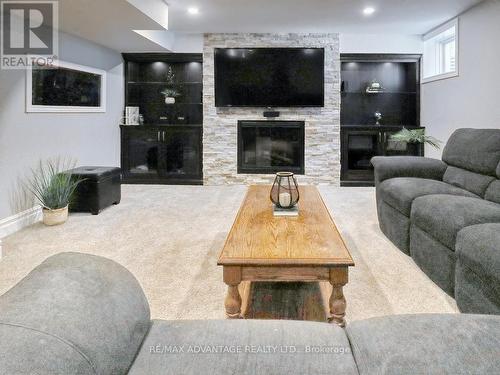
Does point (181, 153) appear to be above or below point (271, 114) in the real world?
below

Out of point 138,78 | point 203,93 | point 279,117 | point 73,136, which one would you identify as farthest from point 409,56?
point 73,136

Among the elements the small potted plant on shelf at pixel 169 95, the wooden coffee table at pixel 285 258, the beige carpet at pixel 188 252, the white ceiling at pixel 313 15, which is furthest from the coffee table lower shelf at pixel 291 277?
the small potted plant on shelf at pixel 169 95

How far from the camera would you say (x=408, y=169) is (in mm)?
3604

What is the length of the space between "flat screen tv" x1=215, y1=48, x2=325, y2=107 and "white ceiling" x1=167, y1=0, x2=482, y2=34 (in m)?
0.38

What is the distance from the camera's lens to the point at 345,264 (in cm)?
164

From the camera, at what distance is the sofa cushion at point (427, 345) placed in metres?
0.77

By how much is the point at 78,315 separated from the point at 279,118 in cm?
577

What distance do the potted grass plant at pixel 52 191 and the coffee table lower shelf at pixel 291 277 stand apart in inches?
114

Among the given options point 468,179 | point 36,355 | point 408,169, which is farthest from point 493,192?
point 36,355

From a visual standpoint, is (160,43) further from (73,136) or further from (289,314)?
(289,314)

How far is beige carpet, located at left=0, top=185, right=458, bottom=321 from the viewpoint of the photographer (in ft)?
7.24

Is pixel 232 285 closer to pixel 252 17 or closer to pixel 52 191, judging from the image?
pixel 52 191

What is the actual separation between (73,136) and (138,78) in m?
2.19

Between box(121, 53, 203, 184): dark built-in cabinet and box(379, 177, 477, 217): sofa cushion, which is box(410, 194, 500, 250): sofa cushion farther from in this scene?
box(121, 53, 203, 184): dark built-in cabinet
